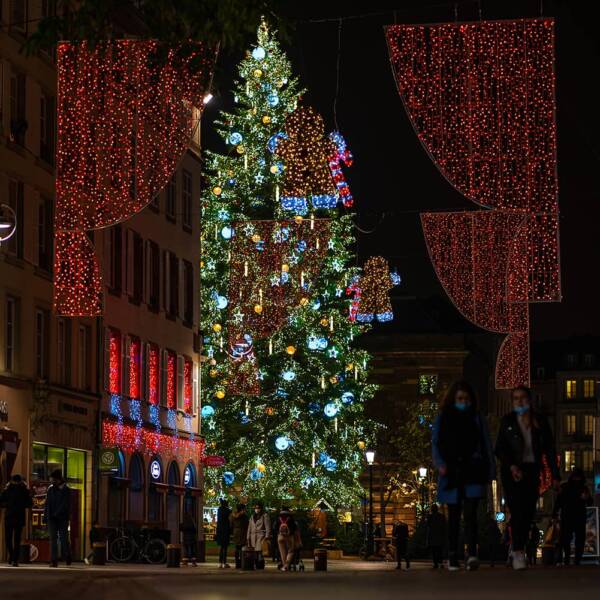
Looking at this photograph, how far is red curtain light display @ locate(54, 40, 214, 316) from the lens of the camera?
35031 millimetres

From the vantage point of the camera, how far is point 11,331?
4550cm

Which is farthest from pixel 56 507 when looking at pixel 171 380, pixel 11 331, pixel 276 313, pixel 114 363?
pixel 276 313

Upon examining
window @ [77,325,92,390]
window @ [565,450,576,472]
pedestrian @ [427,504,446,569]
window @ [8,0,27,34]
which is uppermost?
window @ [8,0,27,34]

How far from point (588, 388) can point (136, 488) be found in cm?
13669

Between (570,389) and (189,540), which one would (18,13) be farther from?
(570,389)

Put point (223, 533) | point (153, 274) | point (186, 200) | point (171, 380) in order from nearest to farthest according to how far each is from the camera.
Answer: point (223, 533), point (153, 274), point (171, 380), point (186, 200)

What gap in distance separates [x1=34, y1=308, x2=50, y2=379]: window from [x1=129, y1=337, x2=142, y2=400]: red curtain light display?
7369mm

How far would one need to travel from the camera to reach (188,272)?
6275 centimetres

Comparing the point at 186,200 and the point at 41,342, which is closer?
the point at 41,342

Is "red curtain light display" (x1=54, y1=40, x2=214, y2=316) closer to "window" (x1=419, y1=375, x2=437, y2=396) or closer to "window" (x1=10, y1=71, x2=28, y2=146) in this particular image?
"window" (x1=10, y1=71, x2=28, y2=146)

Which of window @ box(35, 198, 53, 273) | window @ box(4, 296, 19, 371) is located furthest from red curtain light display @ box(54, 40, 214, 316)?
window @ box(35, 198, 53, 273)

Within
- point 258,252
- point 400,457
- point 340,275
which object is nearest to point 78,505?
point 258,252

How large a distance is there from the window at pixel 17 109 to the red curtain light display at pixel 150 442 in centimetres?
935

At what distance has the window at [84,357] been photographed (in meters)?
50.6
